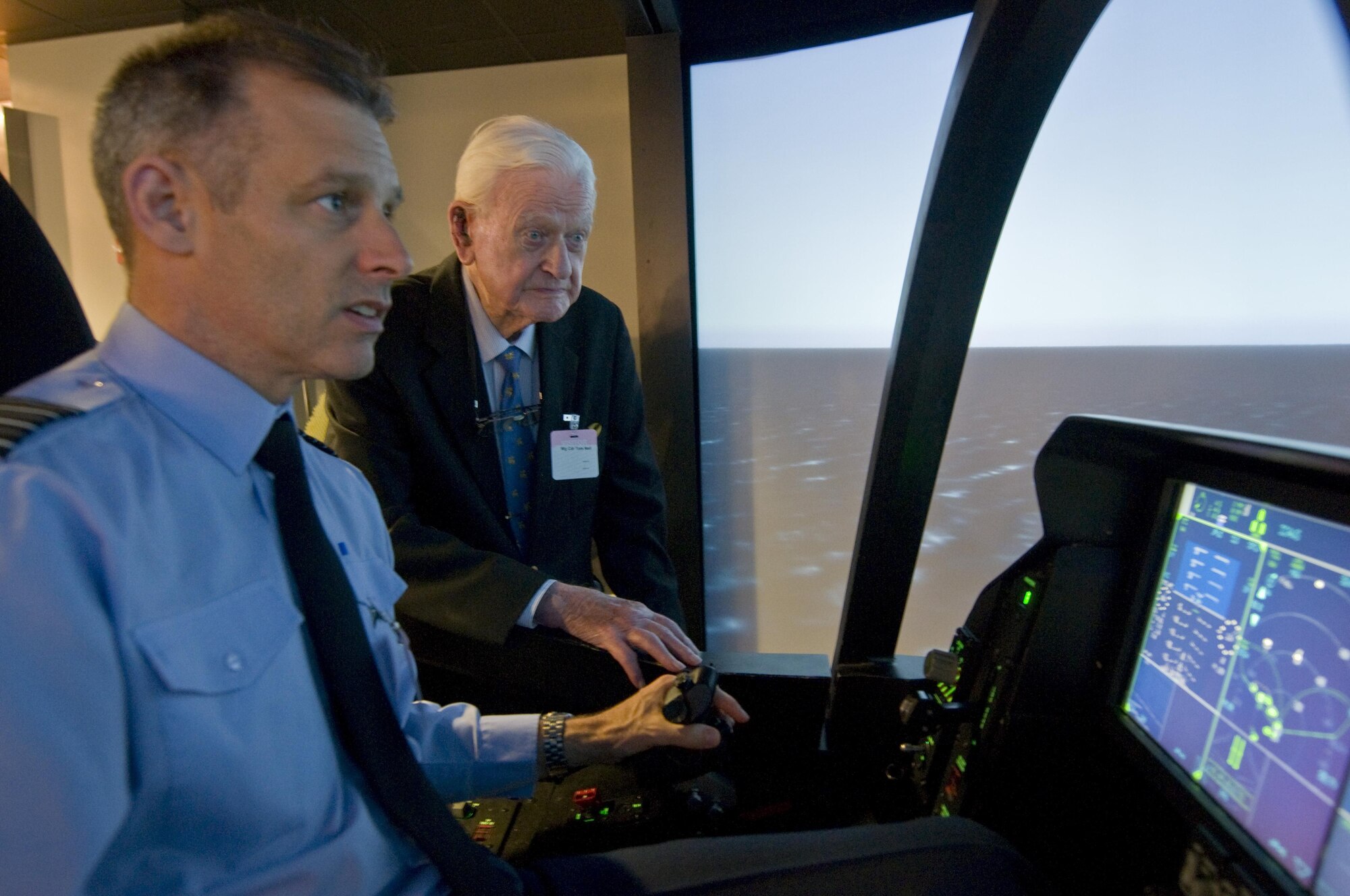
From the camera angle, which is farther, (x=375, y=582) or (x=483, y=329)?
(x=483, y=329)

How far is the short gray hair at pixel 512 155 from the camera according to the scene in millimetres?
1439

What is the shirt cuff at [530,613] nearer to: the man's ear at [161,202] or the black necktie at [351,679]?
the black necktie at [351,679]

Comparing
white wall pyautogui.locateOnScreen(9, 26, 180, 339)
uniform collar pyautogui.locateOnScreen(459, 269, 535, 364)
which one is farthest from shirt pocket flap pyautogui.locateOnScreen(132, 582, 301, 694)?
white wall pyautogui.locateOnScreen(9, 26, 180, 339)

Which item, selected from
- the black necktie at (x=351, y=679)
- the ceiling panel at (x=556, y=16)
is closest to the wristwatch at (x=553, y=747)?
the black necktie at (x=351, y=679)

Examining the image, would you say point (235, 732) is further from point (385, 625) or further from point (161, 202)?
point (161, 202)

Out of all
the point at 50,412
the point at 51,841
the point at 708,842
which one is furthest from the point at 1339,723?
the point at 50,412

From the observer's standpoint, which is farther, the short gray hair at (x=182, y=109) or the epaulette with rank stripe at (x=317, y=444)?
the epaulette with rank stripe at (x=317, y=444)

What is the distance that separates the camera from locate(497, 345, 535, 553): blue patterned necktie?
61.3 inches

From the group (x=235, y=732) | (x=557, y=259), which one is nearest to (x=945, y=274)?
(x=557, y=259)

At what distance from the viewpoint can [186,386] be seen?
66 cm

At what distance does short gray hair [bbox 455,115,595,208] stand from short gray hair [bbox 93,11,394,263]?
0.75 metres

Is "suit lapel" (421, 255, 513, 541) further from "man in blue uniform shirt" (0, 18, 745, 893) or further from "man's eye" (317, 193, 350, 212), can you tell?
"man's eye" (317, 193, 350, 212)

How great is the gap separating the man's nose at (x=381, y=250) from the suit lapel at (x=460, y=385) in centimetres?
68

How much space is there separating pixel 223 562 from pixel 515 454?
94cm
